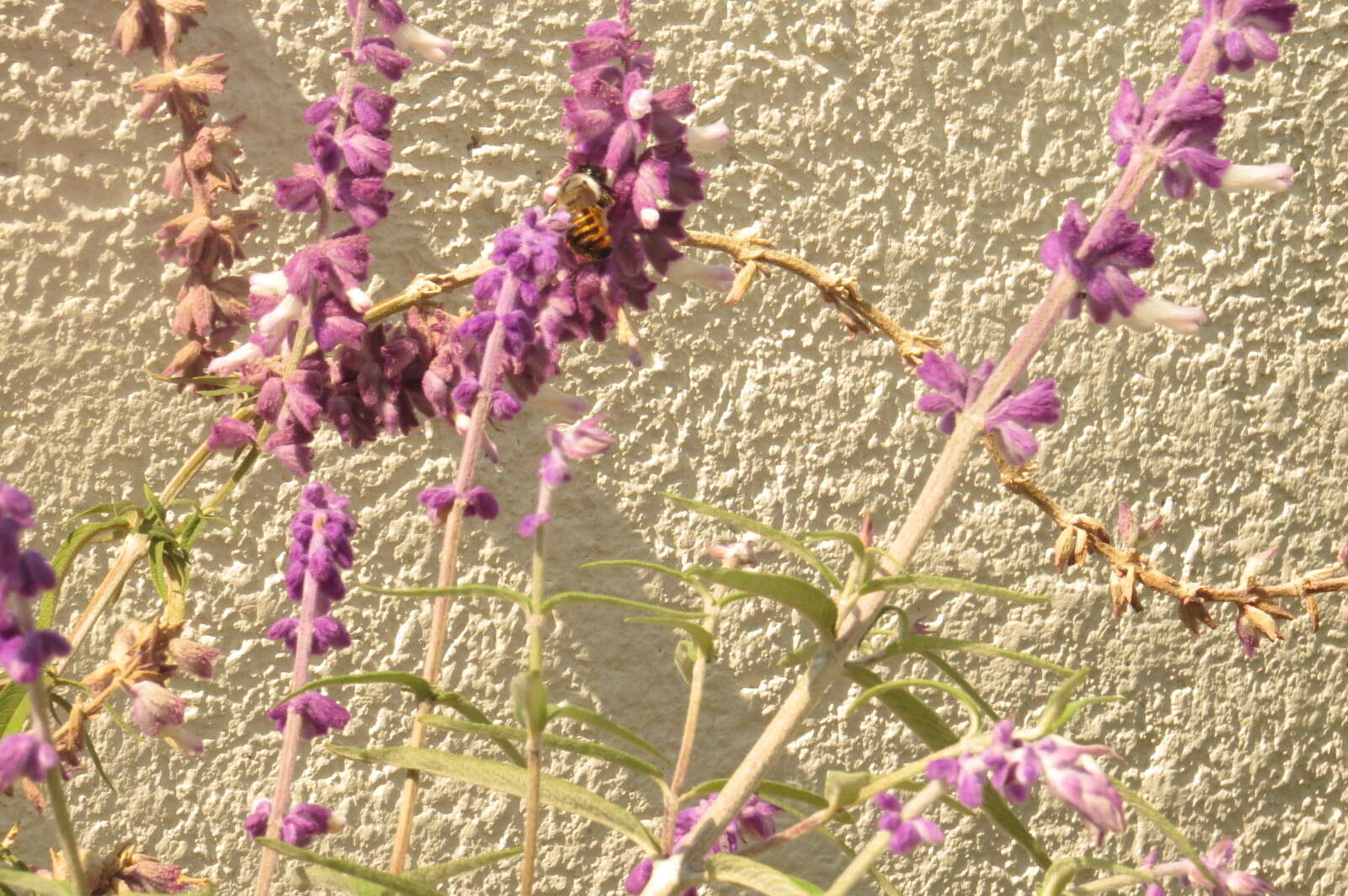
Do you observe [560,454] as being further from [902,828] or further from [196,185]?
[196,185]

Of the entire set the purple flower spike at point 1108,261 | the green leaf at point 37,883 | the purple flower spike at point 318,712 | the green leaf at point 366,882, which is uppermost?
the purple flower spike at point 1108,261

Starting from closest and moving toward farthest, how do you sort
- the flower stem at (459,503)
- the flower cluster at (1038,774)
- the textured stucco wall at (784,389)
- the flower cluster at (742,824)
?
the flower cluster at (1038,774) → the flower stem at (459,503) → the flower cluster at (742,824) → the textured stucco wall at (784,389)

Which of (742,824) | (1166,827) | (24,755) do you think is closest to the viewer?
(24,755)

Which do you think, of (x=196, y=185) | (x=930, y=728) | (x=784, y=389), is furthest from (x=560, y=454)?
(x=784, y=389)

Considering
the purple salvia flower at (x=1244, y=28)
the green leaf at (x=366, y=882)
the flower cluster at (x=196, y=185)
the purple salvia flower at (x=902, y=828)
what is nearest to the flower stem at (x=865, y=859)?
the purple salvia flower at (x=902, y=828)

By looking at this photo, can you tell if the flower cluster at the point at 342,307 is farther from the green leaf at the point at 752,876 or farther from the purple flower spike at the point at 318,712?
the green leaf at the point at 752,876

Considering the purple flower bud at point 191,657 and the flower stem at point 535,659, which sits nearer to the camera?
A: the flower stem at point 535,659

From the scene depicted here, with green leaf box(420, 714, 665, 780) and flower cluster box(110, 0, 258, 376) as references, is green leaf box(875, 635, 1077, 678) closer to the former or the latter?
green leaf box(420, 714, 665, 780)

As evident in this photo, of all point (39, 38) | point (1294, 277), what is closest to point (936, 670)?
point (1294, 277)
